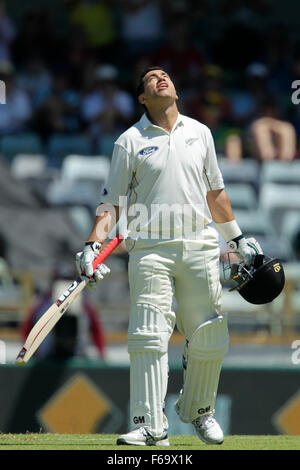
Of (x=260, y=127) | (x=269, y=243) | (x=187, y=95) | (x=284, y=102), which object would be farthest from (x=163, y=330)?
(x=284, y=102)

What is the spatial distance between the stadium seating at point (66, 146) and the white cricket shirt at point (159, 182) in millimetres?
5952

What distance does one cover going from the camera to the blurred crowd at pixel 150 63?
1156 cm

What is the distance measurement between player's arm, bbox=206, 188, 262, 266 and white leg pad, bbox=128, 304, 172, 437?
2.07ft

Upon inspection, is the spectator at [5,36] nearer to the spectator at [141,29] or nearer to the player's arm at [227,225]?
the spectator at [141,29]

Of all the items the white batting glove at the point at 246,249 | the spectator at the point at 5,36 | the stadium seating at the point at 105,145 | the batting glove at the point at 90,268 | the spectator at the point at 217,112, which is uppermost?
the spectator at the point at 5,36

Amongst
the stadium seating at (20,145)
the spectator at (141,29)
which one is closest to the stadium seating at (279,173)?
the stadium seating at (20,145)

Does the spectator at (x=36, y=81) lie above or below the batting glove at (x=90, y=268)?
above

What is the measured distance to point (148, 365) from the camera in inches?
204

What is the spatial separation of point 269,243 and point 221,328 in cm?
444

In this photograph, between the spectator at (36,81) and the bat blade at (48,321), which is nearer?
the bat blade at (48,321)

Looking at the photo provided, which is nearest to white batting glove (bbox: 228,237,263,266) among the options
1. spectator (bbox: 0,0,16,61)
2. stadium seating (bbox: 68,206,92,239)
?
stadium seating (bbox: 68,206,92,239)

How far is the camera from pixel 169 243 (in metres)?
5.28

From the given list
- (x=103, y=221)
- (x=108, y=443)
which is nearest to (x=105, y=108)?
(x=103, y=221)

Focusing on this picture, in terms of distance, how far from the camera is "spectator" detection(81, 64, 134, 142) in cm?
1167
